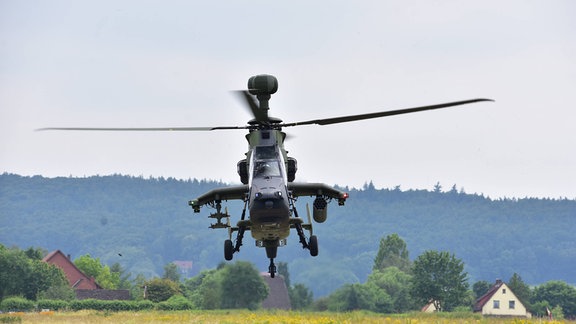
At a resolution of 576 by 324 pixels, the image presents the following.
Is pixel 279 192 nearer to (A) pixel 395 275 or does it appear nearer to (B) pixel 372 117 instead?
(B) pixel 372 117

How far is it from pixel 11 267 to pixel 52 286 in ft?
37.4

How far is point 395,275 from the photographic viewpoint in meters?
166

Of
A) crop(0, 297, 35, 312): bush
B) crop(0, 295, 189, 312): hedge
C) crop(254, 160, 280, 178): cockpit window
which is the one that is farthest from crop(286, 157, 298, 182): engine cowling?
crop(0, 297, 35, 312): bush

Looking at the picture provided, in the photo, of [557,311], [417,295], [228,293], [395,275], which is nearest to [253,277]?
[228,293]

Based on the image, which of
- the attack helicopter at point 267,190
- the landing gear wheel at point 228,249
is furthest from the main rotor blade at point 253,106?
the landing gear wheel at point 228,249

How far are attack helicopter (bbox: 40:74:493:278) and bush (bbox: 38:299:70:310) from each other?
73067 millimetres

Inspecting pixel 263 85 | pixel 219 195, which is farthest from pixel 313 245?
pixel 263 85

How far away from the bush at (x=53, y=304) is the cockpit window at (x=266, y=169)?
76.1 metres

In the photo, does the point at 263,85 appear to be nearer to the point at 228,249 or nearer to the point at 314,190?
the point at 314,190

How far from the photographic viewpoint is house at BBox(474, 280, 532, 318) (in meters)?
162

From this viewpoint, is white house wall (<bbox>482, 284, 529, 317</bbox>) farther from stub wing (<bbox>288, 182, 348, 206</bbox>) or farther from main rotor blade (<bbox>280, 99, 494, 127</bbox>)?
main rotor blade (<bbox>280, 99, 494, 127</bbox>)

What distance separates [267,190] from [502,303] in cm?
13234

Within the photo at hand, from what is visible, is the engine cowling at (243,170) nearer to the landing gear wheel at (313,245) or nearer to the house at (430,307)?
the landing gear wheel at (313,245)

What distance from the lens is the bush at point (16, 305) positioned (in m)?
112
